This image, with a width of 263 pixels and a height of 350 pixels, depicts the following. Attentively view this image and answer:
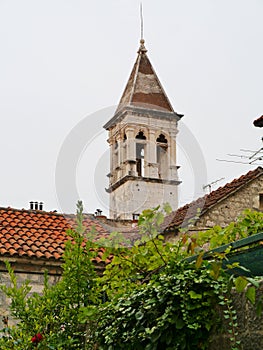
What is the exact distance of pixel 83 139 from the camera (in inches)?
310

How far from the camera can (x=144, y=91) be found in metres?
37.2

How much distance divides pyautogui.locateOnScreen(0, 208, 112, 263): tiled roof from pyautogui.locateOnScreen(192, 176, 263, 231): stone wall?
1.94m

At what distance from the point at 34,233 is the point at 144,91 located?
26.8m

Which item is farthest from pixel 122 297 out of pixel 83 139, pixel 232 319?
pixel 83 139

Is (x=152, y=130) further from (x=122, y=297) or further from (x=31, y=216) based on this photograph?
(x=122, y=297)

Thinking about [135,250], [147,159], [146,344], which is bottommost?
[146,344]

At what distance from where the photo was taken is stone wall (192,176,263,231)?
39.5 ft

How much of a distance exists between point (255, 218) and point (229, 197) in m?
6.44

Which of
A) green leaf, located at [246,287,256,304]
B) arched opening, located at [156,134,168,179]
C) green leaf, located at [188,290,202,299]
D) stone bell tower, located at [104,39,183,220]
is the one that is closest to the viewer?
green leaf, located at [246,287,256,304]

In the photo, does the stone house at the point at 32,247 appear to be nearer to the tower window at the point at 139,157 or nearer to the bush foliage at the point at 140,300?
the bush foliage at the point at 140,300

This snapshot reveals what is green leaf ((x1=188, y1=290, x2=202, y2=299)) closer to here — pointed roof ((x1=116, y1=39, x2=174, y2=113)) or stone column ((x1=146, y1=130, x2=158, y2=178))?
stone column ((x1=146, y1=130, x2=158, y2=178))

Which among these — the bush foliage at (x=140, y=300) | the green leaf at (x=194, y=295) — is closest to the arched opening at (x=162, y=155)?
the bush foliage at (x=140, y=300)

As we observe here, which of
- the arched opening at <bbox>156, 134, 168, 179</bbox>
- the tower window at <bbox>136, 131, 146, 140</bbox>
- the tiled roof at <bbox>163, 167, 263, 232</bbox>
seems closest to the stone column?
the arched opening at <bbox>156, 134, 168, 179</bbox>

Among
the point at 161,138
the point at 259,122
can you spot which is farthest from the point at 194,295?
the point at 161,138
